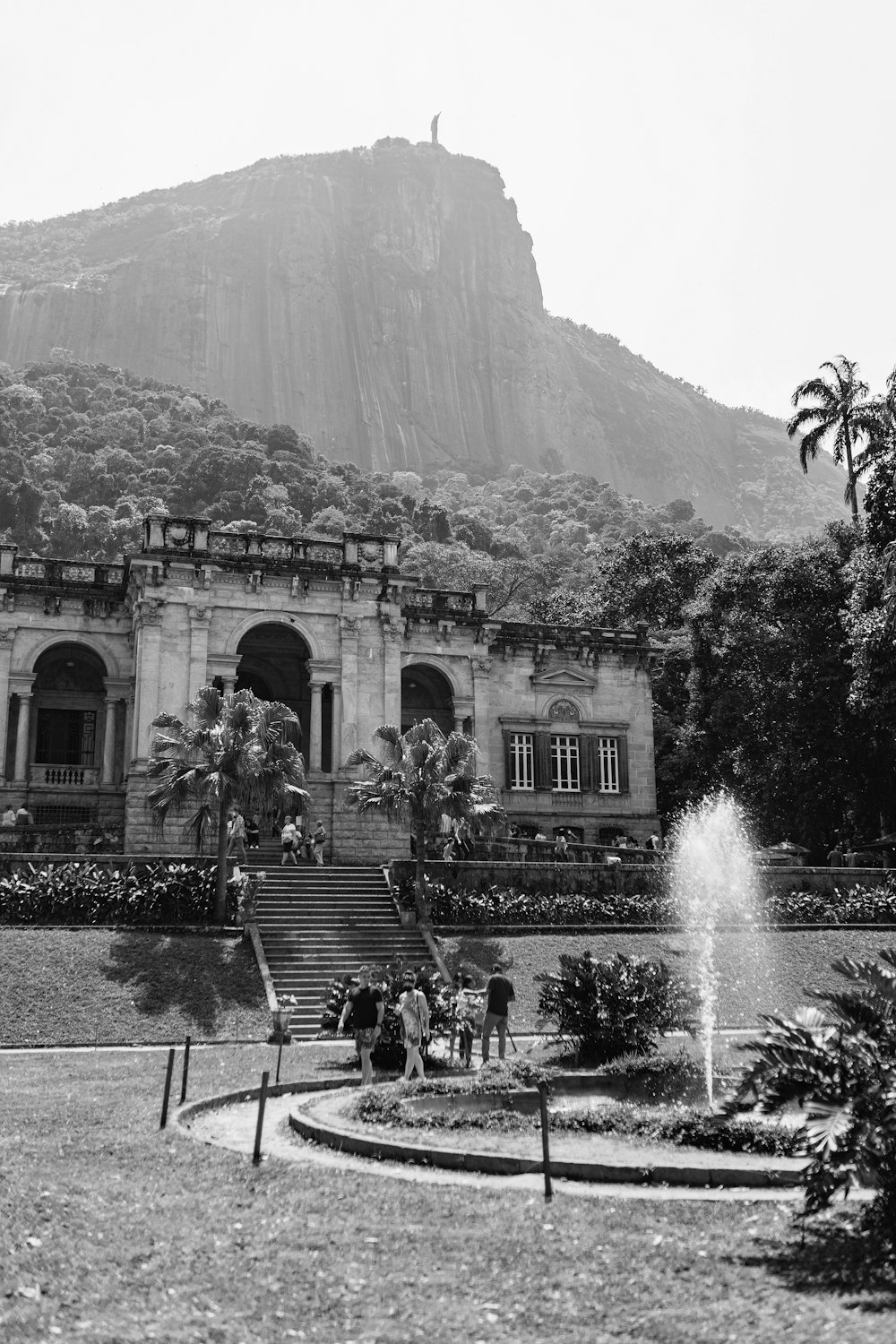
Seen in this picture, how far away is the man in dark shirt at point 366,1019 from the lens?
17766 millimetres

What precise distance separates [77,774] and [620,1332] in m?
34.9

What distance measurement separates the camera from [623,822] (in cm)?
4447

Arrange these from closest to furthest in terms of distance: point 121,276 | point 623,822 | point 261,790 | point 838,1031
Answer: point 838,1031 < point 261,790 < point 623,822 < point 121,276

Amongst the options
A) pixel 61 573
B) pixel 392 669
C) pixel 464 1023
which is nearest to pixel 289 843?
pixel 392 669

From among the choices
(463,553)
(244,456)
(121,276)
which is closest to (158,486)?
(244,456)

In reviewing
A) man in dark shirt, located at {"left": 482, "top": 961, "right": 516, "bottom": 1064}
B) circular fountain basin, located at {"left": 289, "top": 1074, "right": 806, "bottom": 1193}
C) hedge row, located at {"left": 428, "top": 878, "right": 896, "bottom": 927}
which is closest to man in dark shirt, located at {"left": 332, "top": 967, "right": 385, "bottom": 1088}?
man in dark shirt, located at {"left": 482, "top": 961, "right": 516, "bottom": 1064}

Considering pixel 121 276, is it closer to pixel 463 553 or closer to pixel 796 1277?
pixel 463 553

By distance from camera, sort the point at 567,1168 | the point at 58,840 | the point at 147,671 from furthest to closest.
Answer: the point at 147,671
the point at 58,840
the point at 567,1168

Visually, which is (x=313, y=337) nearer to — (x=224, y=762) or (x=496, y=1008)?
(x=224, y=762)

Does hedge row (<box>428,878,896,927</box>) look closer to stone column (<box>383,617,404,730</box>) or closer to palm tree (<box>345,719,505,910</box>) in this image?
palm tree (<box>345,719,505,910</box>)

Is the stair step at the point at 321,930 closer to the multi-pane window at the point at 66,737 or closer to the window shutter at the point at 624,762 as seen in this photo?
the multi-pane window at the point at 66,737

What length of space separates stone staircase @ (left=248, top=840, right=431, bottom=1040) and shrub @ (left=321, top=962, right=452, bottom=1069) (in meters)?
2.10

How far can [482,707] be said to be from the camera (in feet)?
144

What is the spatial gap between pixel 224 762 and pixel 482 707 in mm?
15719
